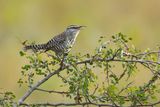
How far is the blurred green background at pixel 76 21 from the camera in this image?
506 inches

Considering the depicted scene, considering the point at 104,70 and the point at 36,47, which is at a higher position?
the point at 36,47

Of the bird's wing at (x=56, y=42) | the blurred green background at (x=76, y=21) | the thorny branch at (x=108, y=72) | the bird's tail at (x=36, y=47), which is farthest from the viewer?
the blurred green background at (x=76, y=21)

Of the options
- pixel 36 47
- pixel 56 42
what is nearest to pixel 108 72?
pixel 36 47

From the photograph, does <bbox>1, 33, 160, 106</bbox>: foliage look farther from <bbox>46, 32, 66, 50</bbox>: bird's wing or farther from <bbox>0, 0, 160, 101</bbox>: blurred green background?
<bbox>0, 0, 160, 101</bbox>: blurred green background

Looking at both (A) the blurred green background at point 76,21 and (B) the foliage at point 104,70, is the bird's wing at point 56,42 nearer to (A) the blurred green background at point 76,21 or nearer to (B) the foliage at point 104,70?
(B) the foliage at point 104,70

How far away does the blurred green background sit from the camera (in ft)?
42.2

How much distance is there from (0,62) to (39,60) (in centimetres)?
695

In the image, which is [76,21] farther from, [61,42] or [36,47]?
[36,47]

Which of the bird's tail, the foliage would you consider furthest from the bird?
the foliage

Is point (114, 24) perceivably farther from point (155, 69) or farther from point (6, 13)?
point (155, 69)

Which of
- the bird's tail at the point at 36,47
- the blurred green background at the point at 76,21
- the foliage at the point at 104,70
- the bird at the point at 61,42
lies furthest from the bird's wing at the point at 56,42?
the blurred green background at the point at 76,21

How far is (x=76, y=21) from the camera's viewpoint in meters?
14.7

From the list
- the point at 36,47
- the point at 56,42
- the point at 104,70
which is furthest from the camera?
the point at 56,42

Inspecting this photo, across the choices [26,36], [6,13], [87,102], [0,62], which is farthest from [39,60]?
[6,13]
